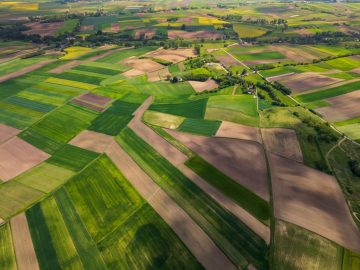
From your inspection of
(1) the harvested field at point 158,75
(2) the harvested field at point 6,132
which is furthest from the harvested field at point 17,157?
(1) the harvested field at point 158,75

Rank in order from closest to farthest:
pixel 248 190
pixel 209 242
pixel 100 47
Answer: pixel 209 242 < pixel 248 190 < pixel 100 47

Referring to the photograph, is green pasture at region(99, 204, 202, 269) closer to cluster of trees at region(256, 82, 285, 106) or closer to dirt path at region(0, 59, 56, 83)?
cluster of trees at region(256, 82, 285, 106)

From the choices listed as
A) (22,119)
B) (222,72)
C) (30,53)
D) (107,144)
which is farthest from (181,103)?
(30,53)

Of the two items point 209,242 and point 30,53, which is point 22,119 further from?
point 30,53

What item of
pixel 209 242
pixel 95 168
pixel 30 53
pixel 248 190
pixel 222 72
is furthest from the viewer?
pixel 30 53

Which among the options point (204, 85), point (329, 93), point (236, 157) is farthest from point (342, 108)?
point (204, 85)

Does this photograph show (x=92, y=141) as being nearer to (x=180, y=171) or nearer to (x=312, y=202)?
(x=180, y=171)

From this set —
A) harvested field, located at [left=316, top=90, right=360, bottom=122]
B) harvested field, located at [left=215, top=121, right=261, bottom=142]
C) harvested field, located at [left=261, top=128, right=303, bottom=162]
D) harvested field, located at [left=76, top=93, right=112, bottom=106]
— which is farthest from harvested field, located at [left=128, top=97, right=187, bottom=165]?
harvested field, located at [left=316, top=90, right=360, bottom=122]
